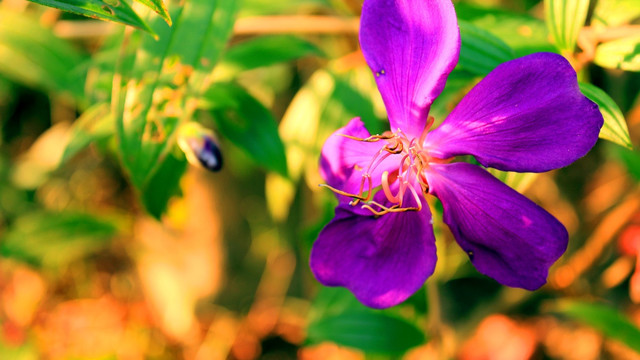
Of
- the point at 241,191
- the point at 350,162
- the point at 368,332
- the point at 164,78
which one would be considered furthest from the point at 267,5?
the point at 241,191

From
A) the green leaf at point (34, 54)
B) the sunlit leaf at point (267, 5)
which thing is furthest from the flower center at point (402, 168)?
the green leaf at point (34, 54)

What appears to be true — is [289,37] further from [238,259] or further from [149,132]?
[238,259]

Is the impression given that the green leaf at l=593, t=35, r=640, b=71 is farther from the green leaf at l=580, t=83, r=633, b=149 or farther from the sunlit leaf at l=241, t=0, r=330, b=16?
the sunlit leaf at l=241, t=0, r=330, b=16

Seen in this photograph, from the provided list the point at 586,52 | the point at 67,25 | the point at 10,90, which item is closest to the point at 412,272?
the point at 586,52

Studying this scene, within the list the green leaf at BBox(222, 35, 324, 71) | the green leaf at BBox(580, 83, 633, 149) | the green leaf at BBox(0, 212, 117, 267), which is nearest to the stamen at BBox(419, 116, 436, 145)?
the green leaf at BBox(580, 83, 633, 149)

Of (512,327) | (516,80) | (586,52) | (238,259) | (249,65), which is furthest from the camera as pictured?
(238,259)

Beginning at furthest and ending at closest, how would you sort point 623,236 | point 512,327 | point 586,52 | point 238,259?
point 238,259 < point 512,327 < point 623,236 < point 586,52
